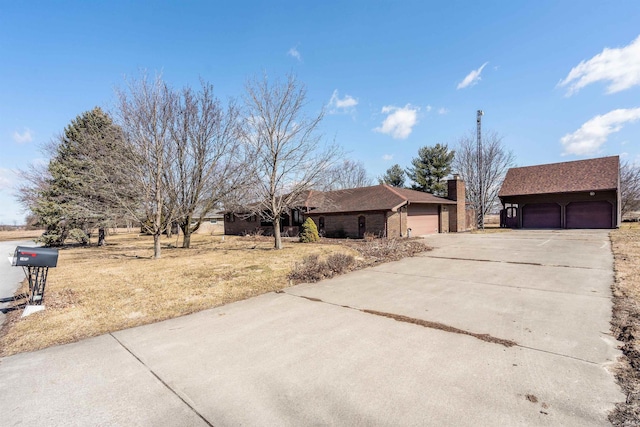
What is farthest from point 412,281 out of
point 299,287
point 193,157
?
point 193,157

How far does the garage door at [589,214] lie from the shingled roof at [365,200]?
10.6 metres

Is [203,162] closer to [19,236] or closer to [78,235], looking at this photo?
[78,235]

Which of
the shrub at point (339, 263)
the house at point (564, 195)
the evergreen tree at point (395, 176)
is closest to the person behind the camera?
the shrub at point (339, 263)

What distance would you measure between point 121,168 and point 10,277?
17.8 feet

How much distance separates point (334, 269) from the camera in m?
9.22

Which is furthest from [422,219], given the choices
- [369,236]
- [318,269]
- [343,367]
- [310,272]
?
[343,367]

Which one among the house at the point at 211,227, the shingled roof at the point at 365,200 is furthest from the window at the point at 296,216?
the house at the point at 211,227

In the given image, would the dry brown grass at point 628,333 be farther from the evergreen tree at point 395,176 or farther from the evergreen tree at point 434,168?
the evergreen tree at point 395,176

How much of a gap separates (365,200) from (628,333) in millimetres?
18409

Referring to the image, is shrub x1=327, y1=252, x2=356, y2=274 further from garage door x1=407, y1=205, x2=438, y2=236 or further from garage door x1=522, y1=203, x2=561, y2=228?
garage door x1=522, y1=203, x2=561, y2=228

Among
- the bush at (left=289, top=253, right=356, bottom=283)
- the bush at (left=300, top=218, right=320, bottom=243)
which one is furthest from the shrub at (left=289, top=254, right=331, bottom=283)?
the bush at (left=300, top=218, right=320, bottom=243)

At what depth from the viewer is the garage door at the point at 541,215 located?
26875 millimetres

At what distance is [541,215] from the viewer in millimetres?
27656

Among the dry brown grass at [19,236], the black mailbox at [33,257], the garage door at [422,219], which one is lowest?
the dry brown grass at [19,236]
